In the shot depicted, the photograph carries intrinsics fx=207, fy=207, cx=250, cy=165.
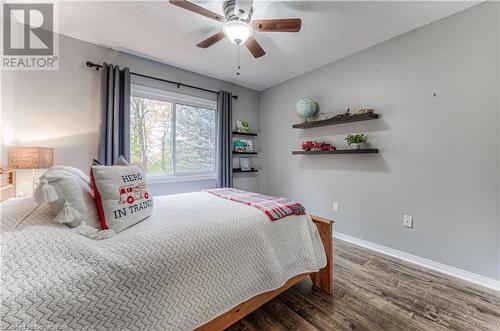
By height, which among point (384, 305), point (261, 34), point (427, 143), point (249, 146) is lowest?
point (384, 305)

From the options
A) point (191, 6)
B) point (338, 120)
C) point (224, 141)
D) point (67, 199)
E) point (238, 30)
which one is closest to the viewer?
point (67, 199)

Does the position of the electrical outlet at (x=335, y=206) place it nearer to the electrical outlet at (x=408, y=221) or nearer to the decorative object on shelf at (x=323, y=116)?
the electrical outlet at (x=408, y=221)

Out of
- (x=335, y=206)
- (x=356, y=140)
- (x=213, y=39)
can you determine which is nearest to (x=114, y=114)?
(x=213, y=39)

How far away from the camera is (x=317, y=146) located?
3049 millimetres

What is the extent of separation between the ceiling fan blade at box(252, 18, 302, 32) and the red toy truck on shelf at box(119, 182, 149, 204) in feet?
5.18

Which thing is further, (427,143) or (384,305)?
(427,143)

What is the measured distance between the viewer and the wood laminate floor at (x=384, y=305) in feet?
4.59

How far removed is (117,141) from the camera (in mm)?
2537

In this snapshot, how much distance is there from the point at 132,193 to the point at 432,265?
9.42 feet

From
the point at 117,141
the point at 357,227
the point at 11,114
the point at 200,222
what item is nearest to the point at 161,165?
the point at 117,141

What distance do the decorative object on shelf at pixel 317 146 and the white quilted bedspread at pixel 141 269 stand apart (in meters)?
1.80

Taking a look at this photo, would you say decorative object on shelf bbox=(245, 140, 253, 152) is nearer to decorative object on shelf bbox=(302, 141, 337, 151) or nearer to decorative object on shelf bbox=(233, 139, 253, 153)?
decorative object on shelf bbox=(233, 139, 253, 153)

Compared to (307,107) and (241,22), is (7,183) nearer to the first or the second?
(241,22)

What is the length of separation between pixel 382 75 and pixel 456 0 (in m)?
0.80
